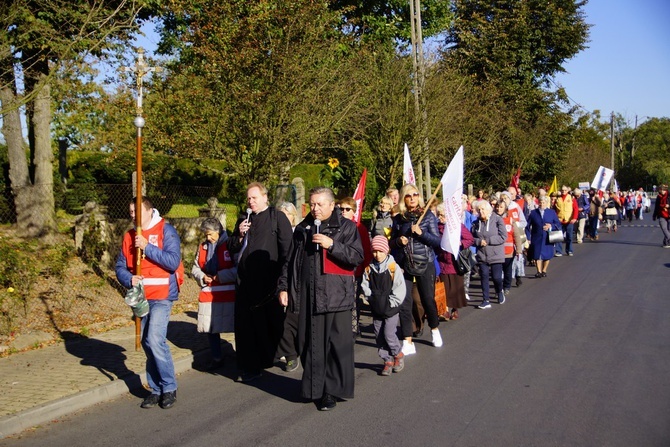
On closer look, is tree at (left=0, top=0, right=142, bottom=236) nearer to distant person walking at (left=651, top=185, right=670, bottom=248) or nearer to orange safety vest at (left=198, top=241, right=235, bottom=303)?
orange safety vest at (left=198, top=241, right=235, bottom=303)

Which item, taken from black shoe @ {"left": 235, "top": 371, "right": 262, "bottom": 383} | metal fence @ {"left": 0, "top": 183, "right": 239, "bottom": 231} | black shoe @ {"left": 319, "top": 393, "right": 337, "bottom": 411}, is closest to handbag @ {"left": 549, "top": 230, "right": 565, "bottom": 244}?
metal fence @ {"left": 0, "top": 183, "right": 239, "bottom": 231}

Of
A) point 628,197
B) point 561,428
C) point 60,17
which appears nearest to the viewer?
point 561,428

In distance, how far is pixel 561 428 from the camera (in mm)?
5984

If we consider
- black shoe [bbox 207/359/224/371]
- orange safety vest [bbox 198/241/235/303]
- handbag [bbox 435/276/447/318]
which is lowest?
black shoe [bbox 207/359/224/371]

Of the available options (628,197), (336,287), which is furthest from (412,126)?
(628,197)

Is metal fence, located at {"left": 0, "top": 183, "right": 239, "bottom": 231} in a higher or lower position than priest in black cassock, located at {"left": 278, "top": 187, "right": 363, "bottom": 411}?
higher

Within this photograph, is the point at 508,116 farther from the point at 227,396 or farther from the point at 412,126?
the point at 227,396

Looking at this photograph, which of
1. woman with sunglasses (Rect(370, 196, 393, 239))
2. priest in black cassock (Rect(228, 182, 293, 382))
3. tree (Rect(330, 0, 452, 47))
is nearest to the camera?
priest in black cassock (Rect(228, 182, 293, 382))

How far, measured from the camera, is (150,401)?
7.04 metres

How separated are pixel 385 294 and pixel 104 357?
345 cm

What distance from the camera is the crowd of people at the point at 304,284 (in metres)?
6.74

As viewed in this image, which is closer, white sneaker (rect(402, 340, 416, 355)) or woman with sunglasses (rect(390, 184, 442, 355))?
white sneaker (rect(402, 340, 416, 355))

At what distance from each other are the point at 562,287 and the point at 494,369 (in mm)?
7066

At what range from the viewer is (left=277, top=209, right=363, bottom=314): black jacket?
263 inches
